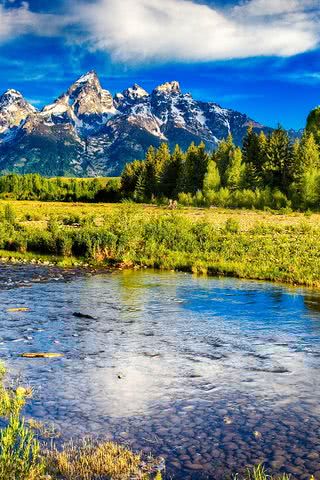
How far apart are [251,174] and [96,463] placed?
9777 cm

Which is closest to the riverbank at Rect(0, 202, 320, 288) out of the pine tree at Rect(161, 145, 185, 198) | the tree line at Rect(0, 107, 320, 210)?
the tree line at Rect(0, 107, 320, 210)

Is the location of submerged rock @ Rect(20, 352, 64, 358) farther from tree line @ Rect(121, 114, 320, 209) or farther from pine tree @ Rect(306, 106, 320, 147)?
pine tree @ Rect(306, 106, 320, 147)

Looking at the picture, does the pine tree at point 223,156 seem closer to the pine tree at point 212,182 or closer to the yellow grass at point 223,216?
the pine tree at point 212,182

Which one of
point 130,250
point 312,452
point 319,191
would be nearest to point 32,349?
point 312,452

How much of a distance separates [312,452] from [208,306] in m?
15.3

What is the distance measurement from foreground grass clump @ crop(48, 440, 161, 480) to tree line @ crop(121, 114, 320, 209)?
78.3 meters

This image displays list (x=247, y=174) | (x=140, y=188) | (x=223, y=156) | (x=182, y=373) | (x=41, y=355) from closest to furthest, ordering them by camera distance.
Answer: (x=182, y=373)
(x=41, y=355)
(x=247, y=174)
(x=223, y=156)
(x=140, y=188)

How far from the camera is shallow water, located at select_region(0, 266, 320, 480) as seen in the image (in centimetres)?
1078

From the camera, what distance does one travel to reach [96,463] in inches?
372

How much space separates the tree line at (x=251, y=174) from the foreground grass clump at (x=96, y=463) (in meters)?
78.3

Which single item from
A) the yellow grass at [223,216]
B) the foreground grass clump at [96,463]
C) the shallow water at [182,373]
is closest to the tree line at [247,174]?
the yellow grass at [223,216]

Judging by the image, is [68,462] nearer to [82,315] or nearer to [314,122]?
[82,315]

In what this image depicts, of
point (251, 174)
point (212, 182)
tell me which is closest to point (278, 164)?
point (251, 174)

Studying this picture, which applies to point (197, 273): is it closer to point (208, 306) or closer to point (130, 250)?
point (130, 250)
